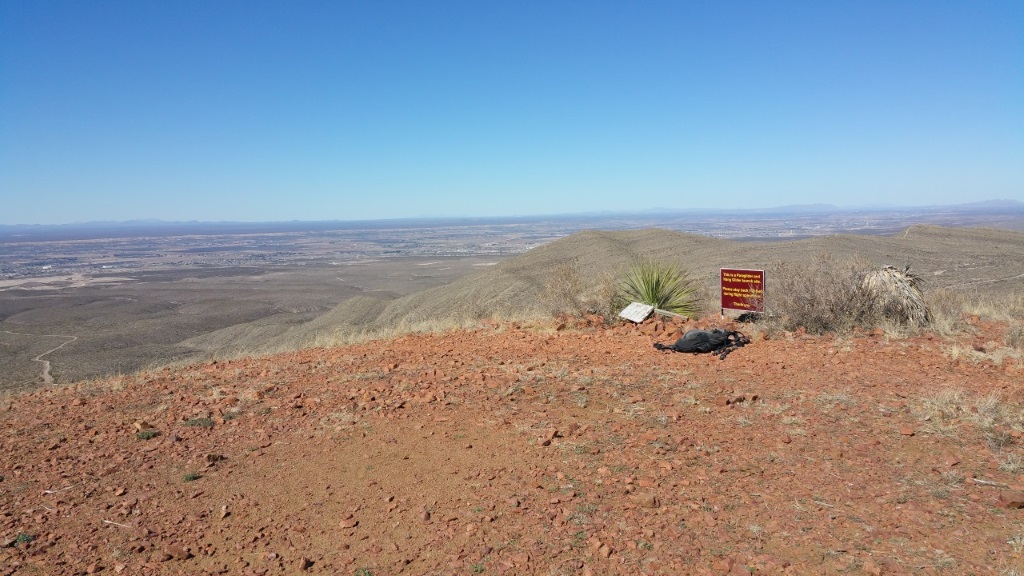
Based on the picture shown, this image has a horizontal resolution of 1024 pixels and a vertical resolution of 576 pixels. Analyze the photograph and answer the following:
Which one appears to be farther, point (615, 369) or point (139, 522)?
point (615, 369)

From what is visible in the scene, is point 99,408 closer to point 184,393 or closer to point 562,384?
point 184,393

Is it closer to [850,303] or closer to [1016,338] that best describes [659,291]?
[850,303]

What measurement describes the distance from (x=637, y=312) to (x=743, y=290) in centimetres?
186

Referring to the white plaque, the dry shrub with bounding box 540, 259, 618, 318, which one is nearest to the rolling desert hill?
the dry shrub with bounding box 540, 259, 618, 318

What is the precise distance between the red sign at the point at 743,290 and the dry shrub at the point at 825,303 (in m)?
0.34

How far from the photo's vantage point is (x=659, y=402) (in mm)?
6715

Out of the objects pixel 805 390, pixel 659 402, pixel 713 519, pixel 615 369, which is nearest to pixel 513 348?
pixel 615 369

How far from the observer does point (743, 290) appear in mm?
10898

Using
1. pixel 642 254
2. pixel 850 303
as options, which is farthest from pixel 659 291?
pixel 642 254

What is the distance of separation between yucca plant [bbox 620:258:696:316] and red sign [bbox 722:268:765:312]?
105 cm

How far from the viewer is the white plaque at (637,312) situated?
1141 centimetres

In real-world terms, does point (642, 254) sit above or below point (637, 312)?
below

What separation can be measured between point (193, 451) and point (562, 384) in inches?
153

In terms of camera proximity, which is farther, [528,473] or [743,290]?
[743,290]
